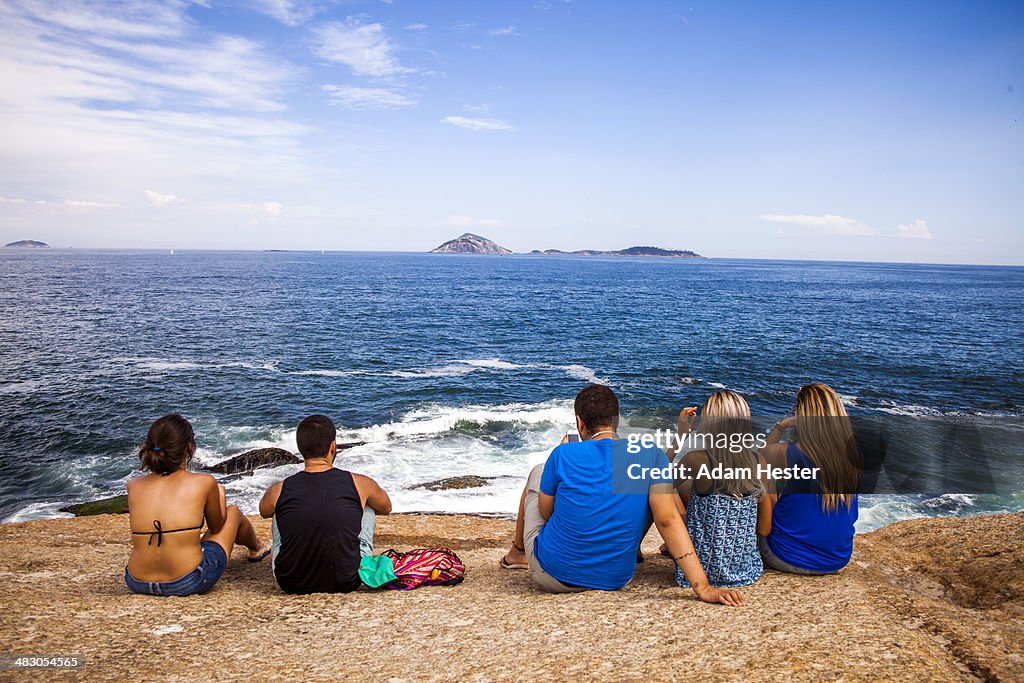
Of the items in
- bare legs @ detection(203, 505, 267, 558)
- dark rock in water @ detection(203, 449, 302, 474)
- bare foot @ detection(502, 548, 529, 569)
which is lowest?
dark rock in water @ detection(203, 449, 302, 474)

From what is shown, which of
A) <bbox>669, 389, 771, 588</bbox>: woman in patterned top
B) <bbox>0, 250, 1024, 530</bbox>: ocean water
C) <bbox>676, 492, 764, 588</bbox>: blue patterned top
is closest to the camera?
<bbox>669, 389, 771, 588</bbox>: woman in patterned top

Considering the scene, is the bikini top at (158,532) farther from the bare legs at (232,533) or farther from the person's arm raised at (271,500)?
the person's arm raised at (271,500)

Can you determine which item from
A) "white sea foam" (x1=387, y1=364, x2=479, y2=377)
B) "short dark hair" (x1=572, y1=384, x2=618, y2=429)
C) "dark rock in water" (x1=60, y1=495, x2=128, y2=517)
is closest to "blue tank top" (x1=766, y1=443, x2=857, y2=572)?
"short dark hair" (x1=572, y1=384, x2=618, y2=429)

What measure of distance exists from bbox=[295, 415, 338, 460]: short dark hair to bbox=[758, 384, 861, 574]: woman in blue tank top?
385 centimetres

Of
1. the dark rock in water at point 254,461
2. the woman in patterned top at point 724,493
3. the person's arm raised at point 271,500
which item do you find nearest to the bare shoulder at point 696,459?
the woman in patterned top at point 724,493

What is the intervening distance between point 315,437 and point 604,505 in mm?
2541

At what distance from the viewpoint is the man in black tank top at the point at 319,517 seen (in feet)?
17.1

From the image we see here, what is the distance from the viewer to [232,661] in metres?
4.13

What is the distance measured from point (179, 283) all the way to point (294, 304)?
3101 centimetres

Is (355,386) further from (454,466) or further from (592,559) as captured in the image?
(592,559)

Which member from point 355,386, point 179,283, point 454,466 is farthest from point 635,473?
point 179,283

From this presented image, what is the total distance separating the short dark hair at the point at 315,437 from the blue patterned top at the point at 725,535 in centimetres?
326

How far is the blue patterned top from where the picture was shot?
5.10m

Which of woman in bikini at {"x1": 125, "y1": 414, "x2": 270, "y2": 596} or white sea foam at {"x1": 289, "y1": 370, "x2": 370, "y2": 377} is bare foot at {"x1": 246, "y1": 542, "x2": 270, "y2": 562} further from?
white sea foam at {"x1": 289, "y1": 370, "x2": 370, "y2": 377}
